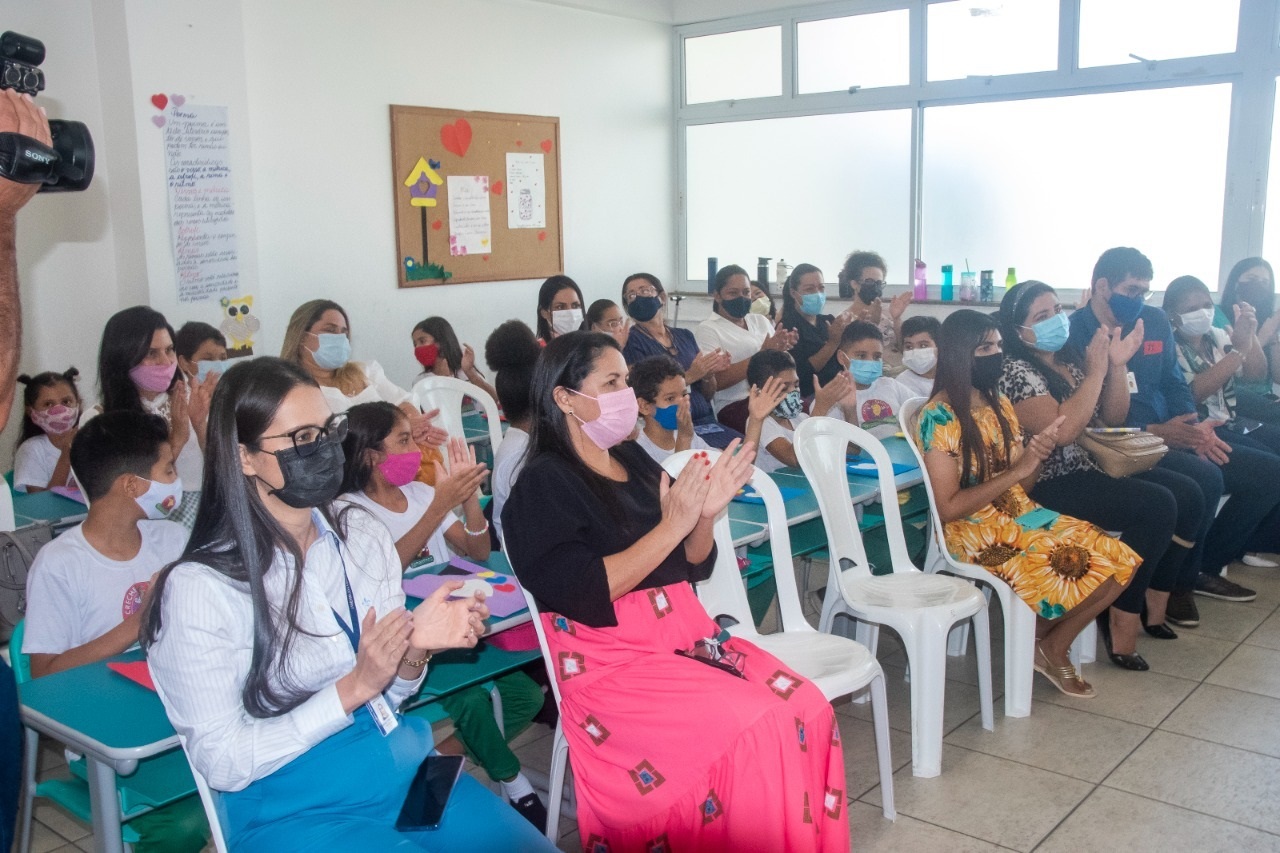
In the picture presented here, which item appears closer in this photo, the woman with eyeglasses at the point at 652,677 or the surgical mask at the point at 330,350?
the woman with eyeglasses at the point at 652,677

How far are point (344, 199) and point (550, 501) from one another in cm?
439

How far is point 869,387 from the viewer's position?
4.86 metres

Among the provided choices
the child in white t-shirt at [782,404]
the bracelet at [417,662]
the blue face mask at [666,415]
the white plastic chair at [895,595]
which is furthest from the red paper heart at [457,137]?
the bracelet at [417,662]

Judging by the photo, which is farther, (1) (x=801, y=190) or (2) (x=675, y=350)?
(1) (x=801, y=190)

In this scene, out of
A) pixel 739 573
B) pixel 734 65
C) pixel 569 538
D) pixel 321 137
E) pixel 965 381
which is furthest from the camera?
pixel 734 65

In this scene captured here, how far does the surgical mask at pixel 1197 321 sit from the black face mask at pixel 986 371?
71.6 inches

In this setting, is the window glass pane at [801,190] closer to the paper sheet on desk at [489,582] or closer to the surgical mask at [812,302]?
the surgical mask at [812,302]

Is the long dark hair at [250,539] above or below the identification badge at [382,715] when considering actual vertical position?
above

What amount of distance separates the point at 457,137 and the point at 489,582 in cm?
463

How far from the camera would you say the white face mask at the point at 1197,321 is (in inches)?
192

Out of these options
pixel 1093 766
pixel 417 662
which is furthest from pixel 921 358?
pixel 417 662

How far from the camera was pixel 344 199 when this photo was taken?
623cm

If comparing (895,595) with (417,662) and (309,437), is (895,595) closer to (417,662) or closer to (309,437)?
(417,662)

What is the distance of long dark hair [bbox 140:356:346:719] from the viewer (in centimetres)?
180
